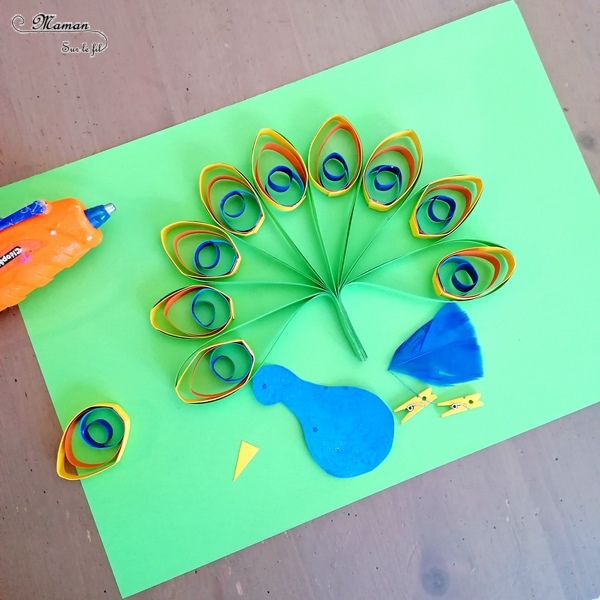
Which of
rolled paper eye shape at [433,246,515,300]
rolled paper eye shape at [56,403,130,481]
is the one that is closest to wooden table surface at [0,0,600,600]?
A: rolled paper eye shape at [56,403,130,481]

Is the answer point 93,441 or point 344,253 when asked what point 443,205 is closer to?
point 344,253

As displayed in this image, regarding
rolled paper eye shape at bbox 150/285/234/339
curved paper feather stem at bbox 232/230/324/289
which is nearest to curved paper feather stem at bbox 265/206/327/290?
curved paper feather stem at bbox 232/230/324/289

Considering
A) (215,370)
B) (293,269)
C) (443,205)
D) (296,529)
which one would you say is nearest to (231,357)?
(215,370)

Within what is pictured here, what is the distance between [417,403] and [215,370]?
0.88 feet

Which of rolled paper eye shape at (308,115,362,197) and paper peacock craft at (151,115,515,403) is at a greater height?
rolled paper eye shape at (308,115,362,197)

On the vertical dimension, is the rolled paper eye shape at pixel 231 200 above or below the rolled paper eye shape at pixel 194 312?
above

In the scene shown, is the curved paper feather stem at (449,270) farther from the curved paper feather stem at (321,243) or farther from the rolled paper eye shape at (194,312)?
the rolled paper eye shape at (194,312)

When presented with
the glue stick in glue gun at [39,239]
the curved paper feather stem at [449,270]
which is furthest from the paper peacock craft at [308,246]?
the glue stick in glue gun at [39,239]

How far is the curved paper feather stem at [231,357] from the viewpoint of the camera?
0.73m

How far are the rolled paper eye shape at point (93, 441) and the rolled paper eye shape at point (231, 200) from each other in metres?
0.29

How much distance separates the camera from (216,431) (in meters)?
0.73

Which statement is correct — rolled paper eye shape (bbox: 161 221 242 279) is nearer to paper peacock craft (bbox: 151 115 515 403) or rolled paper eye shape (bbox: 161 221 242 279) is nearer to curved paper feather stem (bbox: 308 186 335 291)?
paper peacock craft (bbox: 151 115 515 403)

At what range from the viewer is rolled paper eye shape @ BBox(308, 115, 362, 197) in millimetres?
737

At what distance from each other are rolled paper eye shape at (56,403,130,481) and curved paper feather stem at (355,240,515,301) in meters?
0.37
